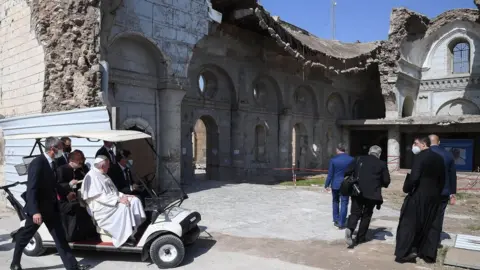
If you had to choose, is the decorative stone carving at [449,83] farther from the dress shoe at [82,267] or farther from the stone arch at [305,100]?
the dress shoe at [82,267]

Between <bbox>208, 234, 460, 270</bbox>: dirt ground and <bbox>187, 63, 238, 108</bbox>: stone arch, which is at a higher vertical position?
<bbox>187, 63, 238, 108</bbox>: stone arch

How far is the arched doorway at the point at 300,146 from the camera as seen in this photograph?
24844mm

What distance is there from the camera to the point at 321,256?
21.2 feet

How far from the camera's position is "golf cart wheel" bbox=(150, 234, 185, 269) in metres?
5.88

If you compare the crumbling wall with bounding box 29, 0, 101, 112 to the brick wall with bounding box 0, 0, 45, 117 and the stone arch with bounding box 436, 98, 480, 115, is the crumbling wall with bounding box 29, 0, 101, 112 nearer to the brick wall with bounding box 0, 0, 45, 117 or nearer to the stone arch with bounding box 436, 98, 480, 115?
the brick wall with bounding box 0, 0, 45, 117

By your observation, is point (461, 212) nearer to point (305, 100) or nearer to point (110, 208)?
point (110, 208)

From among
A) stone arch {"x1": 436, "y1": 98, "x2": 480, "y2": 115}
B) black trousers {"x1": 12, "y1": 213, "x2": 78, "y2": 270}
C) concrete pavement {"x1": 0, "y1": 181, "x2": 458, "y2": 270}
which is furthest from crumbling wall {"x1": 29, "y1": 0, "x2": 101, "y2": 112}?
stone arch {"x1": 436, "y1": 98, "x2": 480, "y2": 115}

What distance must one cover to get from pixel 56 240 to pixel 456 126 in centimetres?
2388

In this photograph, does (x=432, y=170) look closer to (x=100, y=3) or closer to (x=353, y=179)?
(x=353, y=179)

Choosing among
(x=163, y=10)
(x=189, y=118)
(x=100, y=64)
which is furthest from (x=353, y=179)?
(x=189, y=118)

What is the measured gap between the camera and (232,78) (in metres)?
19.2

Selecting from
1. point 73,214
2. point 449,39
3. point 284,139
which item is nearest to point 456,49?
point 449,39

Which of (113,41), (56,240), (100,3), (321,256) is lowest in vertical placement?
(321,256)

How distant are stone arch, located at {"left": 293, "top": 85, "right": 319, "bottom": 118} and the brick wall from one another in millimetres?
15692
